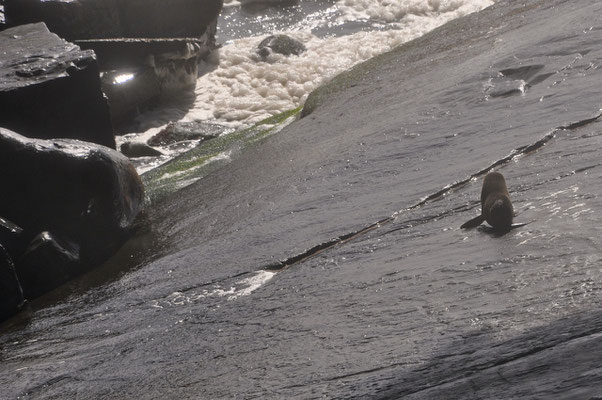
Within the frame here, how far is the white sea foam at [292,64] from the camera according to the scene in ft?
41.4

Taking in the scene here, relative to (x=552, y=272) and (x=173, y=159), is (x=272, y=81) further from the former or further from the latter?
(x=552, y=272)

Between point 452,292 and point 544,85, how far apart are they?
362 centimetres

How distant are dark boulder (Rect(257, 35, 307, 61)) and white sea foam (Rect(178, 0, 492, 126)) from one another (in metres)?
0.14

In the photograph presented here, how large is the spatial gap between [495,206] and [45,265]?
3657mm

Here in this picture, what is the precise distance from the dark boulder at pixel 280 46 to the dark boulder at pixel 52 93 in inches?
214

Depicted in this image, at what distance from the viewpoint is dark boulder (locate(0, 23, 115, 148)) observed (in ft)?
28.6

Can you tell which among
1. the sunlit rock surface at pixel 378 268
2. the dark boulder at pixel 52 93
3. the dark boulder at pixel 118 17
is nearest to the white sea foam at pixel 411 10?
the dark boulder at pixel 118 17

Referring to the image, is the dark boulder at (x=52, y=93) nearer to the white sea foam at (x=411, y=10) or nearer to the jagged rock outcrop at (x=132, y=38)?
the jagged rock outcrop at (x=132, y=38)

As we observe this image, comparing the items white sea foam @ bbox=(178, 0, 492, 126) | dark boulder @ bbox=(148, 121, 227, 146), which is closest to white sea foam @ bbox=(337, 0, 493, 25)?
white sea foam @ bbox=(178, 0, 492, 126)

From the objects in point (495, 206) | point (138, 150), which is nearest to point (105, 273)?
point (495, 206)

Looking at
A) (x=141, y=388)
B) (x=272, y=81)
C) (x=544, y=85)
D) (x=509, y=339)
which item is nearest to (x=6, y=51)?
(x=272, y=81)

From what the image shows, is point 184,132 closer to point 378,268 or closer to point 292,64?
point 292,64

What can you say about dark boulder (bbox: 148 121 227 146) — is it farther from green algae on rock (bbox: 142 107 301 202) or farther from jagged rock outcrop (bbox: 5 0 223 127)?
jagged rock outcrop (bbox: 5 0 223 127)

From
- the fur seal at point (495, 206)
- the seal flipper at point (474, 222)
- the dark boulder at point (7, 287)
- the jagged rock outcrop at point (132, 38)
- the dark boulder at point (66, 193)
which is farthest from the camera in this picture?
the jagged rock outcrop at point (132, 38)
